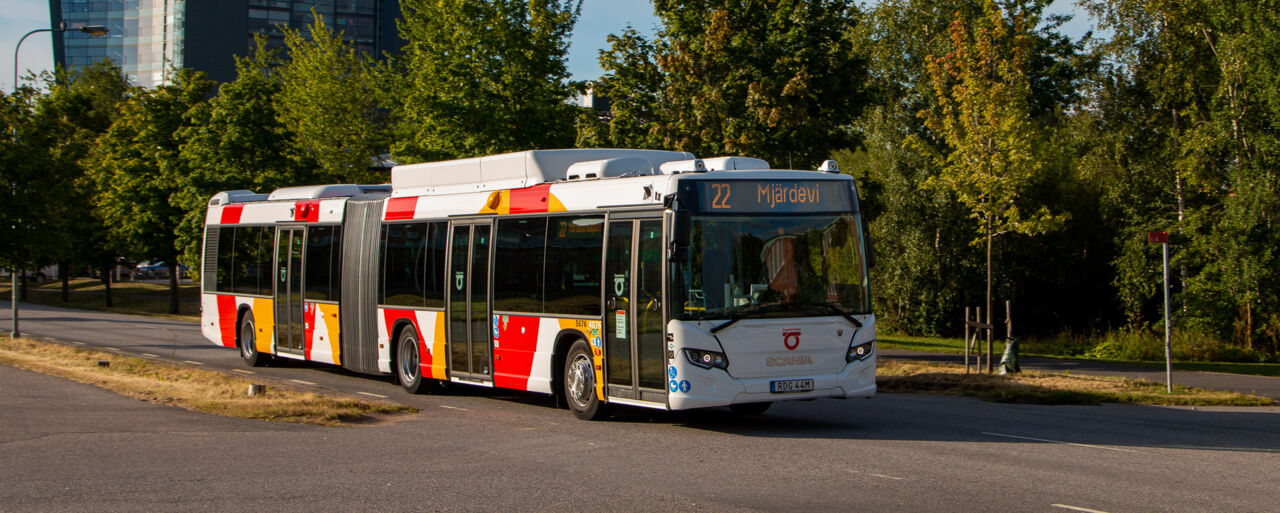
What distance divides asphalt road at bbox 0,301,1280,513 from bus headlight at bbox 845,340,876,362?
0.82 metres

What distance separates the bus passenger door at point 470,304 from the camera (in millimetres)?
15617

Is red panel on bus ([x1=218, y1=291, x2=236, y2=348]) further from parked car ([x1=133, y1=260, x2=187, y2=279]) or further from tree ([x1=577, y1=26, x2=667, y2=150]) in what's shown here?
parked car ([x1=133, y1=260, x2=187, y2=279])

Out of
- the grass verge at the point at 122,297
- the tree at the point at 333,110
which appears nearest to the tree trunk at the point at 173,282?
the grass verge at the point at 122,297

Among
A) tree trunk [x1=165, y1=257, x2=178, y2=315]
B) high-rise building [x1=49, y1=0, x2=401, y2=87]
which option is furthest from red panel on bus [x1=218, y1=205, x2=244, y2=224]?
high-rise building [x1=49, y1=0, x2=401, y2=87]

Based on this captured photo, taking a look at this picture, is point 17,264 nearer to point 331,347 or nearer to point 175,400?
point 331,347

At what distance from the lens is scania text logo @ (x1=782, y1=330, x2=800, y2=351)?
40.5ft

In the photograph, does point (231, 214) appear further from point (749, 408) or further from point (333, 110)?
point (333, 110)

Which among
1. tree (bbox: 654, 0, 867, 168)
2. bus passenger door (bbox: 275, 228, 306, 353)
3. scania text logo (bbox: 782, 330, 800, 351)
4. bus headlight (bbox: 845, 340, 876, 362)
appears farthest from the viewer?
tree (bbox: 654, 0, 867, 168)

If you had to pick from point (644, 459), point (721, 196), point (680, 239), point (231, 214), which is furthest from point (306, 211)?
point (644, 459)

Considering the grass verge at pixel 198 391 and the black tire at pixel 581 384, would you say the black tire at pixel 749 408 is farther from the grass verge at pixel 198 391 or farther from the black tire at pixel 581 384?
the grass verge at pixel 198 391

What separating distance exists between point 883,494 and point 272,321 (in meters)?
15.2

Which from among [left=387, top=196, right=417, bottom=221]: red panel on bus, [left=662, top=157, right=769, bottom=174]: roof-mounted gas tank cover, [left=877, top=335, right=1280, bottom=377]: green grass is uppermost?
[left=662, top=157, right=769, bottom=174]: roof-mounted gas tank cover

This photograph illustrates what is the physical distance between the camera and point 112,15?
133125mm

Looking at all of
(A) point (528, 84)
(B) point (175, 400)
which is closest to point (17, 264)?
(A) point (528, 84)
